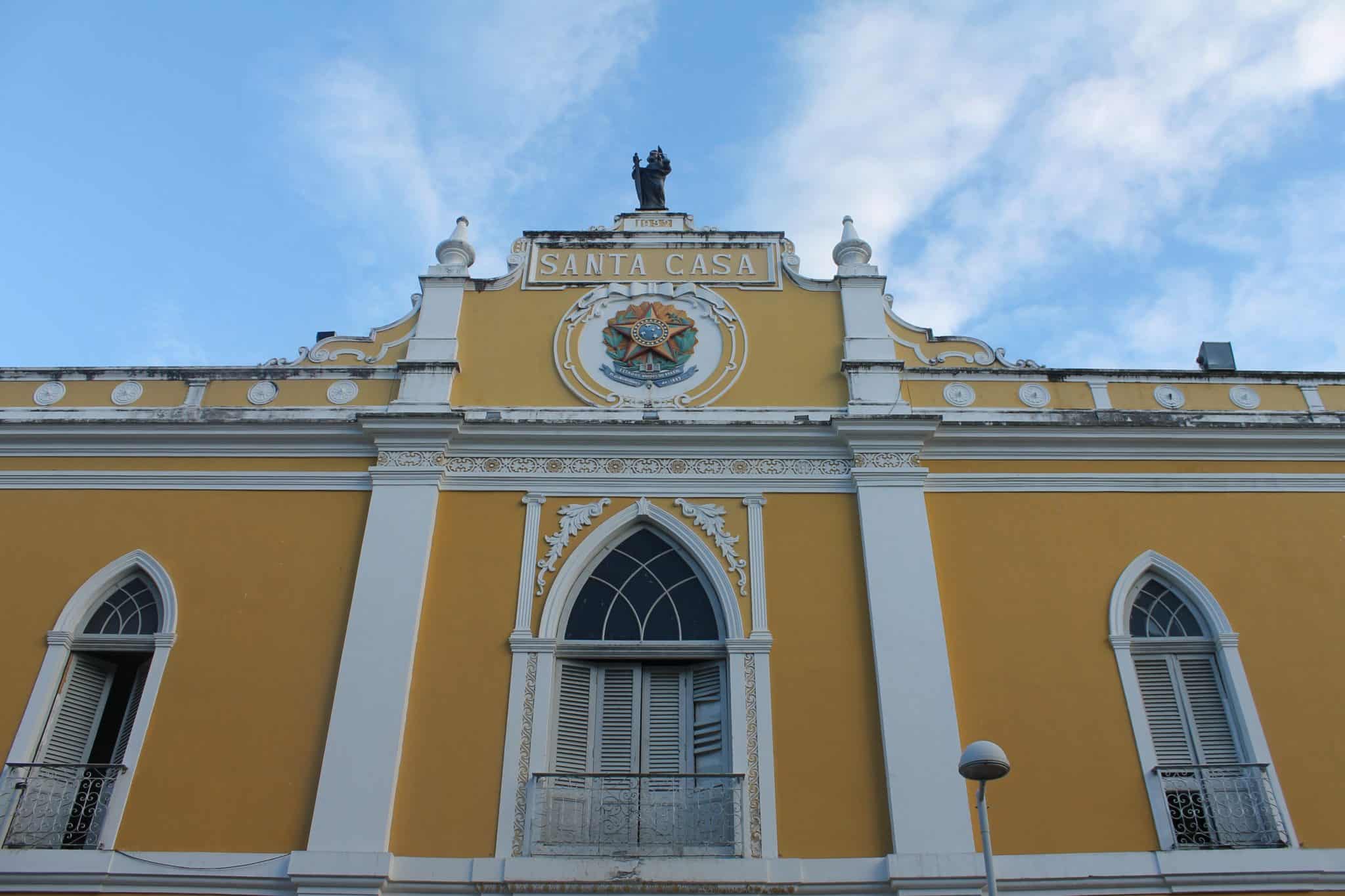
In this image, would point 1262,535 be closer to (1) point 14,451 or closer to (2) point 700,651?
(2) point 700,651

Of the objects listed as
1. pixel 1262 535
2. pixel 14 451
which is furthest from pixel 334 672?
pixel 1262 535

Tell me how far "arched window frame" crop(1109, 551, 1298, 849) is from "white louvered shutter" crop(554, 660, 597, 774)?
482 centimetres

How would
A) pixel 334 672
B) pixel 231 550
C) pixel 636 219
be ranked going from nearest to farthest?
1. pixel 334 672
2. pixel 231 550
3. pixel 636 219

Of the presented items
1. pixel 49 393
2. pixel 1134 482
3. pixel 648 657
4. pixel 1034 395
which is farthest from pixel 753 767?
pixel 49 393

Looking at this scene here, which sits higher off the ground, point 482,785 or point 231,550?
point 231,550

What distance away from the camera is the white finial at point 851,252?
1340 cm

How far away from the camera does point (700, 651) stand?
34.8ft

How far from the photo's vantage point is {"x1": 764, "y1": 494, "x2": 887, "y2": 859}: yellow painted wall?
31.3 ft

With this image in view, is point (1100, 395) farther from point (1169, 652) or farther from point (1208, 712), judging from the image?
point (1208, 712)

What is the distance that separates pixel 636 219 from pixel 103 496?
263 inches

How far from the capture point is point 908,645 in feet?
34.0

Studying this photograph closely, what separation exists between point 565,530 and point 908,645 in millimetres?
3432

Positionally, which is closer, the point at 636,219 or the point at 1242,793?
the point at 1242,793

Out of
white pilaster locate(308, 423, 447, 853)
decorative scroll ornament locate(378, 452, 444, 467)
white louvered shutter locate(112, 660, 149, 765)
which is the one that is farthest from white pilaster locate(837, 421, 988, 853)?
white louvered shutter locate(112, 660, 149, 765)
